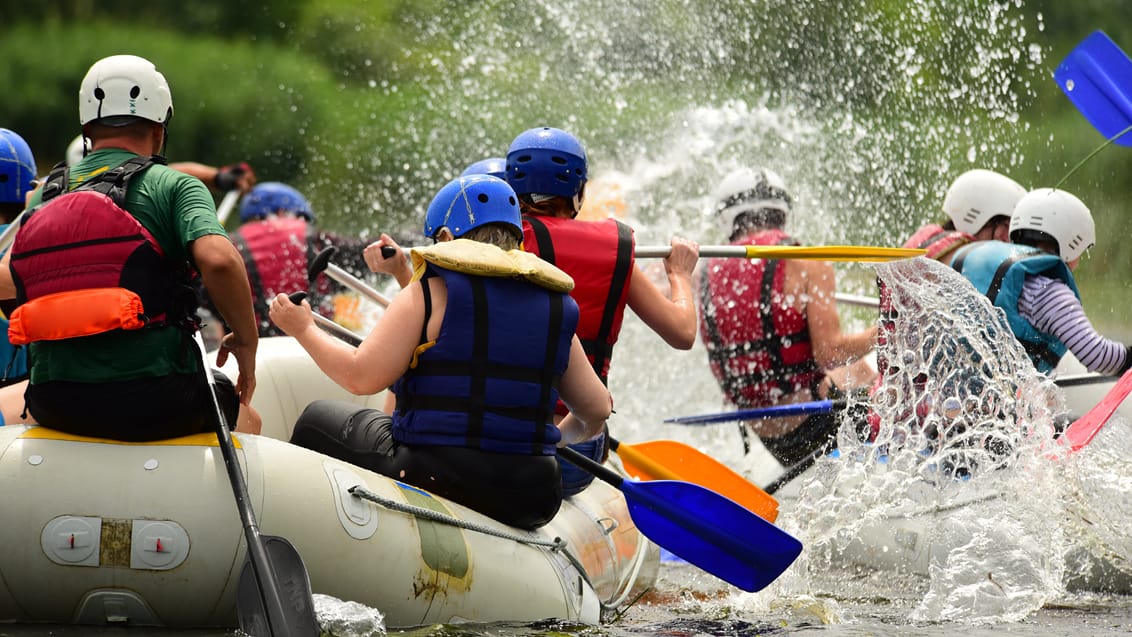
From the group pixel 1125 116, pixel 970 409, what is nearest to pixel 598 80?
pixel 1125 116

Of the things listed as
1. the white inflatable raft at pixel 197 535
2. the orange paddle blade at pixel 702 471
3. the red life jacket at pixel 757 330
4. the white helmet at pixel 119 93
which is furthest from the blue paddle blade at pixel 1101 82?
the white helmet at pixel 119 93

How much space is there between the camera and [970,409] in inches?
233

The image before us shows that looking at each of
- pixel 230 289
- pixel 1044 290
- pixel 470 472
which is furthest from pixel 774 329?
pixel 230 289

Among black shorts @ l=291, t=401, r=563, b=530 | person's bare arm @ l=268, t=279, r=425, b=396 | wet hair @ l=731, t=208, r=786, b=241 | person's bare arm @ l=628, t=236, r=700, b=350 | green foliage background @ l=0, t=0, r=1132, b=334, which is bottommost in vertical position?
black shorts @ l=291, t=401, r=563, b=530

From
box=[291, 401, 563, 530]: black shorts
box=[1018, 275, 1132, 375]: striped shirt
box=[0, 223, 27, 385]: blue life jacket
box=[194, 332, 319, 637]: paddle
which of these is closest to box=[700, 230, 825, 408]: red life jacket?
box=[1018, 275, 1132, 375]: striped shirt

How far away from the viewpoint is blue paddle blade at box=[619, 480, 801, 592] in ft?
15.7

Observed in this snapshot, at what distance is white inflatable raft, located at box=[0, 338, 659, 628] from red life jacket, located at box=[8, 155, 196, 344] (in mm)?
289

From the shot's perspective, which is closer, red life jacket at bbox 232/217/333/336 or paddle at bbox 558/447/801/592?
paddle at bbox 558/447/801/592

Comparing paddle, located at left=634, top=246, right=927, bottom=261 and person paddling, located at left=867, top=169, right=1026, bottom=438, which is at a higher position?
person paddling, located at left=867, top=169, right=1026, bottom=438

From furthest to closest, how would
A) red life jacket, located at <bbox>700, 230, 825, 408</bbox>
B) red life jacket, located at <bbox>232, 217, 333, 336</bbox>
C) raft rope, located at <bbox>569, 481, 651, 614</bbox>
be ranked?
1. red life jacket, located at <bbox>232, 217, 333, 336</bbox>
2. red life jacket, located at <bbox>700, 230, 825, 408</bbox>
3. raft rope, located at <bbox>569, 481, 651, 614</bbox>

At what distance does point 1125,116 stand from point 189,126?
52.7 ft

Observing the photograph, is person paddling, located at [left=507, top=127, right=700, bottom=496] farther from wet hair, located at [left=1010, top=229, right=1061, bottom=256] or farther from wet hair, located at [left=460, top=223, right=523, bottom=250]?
wet hair, located at [left=1010, top=229, right=1061, bottom=256]

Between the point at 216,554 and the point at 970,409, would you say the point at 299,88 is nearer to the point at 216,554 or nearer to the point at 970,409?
the point at 970,409

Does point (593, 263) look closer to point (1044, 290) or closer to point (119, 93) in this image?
point (119, 93)
